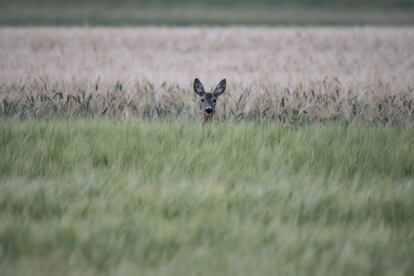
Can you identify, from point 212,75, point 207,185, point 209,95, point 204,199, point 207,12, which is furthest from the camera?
point 207,12

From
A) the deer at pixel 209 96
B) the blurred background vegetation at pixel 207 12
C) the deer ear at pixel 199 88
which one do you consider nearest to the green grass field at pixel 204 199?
the deer at pixel 209 96

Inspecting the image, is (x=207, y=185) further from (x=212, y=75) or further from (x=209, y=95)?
(x=212, y=75)

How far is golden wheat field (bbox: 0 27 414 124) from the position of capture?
26.9 ft

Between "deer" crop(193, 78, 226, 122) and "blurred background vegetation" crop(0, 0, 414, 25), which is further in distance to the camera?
"blurred background vegetation" crop(0, 0, 414, 25)

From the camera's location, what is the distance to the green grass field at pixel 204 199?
3.43m

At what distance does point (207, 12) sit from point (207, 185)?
134 ft

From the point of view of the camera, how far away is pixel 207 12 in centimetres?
4434

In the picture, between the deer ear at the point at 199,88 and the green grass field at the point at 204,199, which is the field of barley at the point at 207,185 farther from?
the deer ear at the point at 199,88

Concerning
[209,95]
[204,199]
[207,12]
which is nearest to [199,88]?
[209,95]

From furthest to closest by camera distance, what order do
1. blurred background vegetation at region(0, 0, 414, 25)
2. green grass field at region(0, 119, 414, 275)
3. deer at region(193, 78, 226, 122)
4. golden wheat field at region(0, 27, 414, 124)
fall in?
blurred background vegetation at region(0, 0, 414, 25) < golden wheat field at region(0, 27, 414, 124) < deer at region(193, 78, 226, 122) < green grass field at region(0, 119, 414, 275)

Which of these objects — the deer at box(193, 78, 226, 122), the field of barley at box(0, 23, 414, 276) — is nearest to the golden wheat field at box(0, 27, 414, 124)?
the field of barley at box(0, 23, 414, 276)

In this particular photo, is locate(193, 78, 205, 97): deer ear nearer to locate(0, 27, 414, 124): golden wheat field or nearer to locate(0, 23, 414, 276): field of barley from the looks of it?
locate(0, 27, 414, 124): golden wheat field

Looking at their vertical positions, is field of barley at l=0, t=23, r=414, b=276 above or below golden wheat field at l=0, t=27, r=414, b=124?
below

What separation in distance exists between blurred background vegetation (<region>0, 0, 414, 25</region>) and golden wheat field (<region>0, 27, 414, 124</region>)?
1623 centimetres
